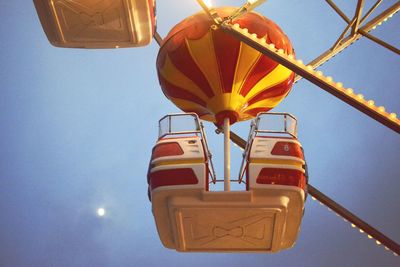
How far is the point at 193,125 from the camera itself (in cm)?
521

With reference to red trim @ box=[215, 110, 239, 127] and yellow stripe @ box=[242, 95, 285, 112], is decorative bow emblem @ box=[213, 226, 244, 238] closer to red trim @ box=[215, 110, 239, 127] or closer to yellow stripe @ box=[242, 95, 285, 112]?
red trim @ box=[215, 110, 239, 127]

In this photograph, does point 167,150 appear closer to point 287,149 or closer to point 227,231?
point 227,231

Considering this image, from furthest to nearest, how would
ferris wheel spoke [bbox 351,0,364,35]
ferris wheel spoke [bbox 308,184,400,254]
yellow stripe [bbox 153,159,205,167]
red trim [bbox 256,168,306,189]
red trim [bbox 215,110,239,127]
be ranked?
red trim [bbox 215,110,239,127], ferris wheel spoke [bbox 351,0,364,35], ferris wheel spoke [bbox 308,184,400,254], yellow stripe [bbox 153,159,205,167], red trim [bbox 256,168,306,189]

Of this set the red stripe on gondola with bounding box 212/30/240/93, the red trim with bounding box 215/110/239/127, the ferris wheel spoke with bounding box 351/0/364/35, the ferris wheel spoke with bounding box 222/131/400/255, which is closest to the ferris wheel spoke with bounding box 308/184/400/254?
the ferris wheel spoke with bounding box 222/131/400/255

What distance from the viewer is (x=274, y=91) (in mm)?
6582

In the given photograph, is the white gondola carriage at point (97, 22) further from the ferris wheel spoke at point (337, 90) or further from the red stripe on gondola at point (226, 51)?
the red stripe on gondola at point (226, 51)

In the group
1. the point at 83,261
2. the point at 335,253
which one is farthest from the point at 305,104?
the point at 83,261

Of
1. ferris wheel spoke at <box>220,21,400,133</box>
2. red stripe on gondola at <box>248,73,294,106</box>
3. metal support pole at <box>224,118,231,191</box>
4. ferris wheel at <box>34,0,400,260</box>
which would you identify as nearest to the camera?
ferris wheel spoke at <box>220,21,400,133</box>

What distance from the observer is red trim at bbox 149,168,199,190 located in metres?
4.61

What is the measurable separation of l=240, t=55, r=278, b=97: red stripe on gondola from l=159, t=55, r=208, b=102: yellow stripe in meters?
0.44

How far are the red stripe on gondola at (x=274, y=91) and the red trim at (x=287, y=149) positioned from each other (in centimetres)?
168

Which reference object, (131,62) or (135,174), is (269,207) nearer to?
(131,62)

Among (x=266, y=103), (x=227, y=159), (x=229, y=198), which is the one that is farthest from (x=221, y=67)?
(x=229, y=198)

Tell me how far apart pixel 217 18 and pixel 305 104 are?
1614cm
